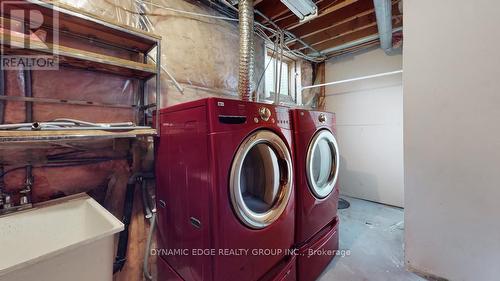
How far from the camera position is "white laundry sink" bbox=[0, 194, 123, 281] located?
753mm

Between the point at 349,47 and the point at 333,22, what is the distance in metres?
0.88

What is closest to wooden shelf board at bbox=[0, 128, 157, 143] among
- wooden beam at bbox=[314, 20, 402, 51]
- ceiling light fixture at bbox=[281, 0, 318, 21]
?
ceiling light fixture at bbox=[281, 0, 318, 21]

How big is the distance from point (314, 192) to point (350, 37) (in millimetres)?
2395

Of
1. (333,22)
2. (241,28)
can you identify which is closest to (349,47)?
(333,22)

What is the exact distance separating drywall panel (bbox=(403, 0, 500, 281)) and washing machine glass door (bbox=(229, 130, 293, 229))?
97 cm

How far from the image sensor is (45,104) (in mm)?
1188

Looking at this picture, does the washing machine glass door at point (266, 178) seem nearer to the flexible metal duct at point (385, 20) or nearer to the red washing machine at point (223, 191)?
the red washing machine at point (223, 191)

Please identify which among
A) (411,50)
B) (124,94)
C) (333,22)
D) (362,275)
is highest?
(333,22)

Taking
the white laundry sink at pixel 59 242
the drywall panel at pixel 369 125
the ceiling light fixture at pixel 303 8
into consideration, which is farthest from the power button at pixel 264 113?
the drywall panel at pixel 369 125

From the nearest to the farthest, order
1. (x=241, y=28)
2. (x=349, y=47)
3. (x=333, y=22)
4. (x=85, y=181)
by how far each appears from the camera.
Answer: (x=85, y=181) < (x=241, y=28) < (x=333, y=22) < (x=349, y=47)

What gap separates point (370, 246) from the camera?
2025mm

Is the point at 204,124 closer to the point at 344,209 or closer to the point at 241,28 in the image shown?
the point at 241,28

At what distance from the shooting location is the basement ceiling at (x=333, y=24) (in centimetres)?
212

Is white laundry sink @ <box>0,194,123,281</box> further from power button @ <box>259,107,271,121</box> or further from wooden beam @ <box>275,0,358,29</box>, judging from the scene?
wooden beam @ <box>275,0,358,29</box>
